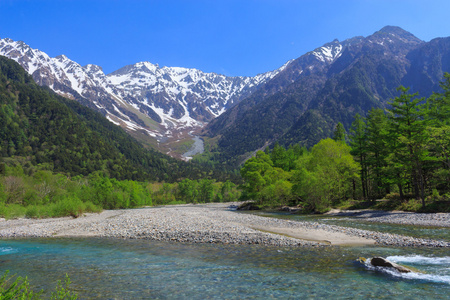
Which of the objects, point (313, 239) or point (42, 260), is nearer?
point (42, 260)

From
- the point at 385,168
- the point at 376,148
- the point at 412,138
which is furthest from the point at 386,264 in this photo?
the point at 376,148

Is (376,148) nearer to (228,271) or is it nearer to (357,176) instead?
(357,176)

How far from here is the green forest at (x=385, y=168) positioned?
144 ft

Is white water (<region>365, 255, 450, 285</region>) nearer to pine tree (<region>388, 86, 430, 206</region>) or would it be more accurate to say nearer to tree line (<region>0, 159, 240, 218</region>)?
pine tree (<region>388, 86, 430, 206</region>)

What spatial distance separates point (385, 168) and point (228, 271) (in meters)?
43.6

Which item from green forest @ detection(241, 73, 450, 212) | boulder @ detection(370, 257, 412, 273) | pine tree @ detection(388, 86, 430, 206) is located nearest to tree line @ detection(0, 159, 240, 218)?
green forest @ detection(241, 73, 450, 212)

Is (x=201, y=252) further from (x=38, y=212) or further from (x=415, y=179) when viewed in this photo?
A: (x=38, y=212)

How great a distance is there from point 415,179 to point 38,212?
71112mm

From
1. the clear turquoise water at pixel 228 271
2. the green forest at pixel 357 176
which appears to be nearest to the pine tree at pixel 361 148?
the green forest at pixel 357 176

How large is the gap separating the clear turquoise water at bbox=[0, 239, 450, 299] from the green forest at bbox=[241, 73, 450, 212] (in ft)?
100.0

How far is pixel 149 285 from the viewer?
13.4 m

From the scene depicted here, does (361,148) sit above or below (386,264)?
above

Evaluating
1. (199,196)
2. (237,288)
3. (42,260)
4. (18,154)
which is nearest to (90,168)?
(18,154)

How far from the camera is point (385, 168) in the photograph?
158 feet
